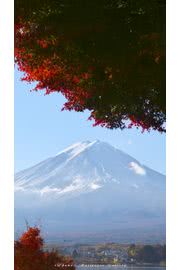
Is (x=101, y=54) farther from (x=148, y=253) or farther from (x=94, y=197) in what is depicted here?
(x=148, y=253)

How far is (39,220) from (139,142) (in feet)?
2.00

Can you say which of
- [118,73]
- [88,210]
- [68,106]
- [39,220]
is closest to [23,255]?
[39,220]

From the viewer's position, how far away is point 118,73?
3041 millimetres

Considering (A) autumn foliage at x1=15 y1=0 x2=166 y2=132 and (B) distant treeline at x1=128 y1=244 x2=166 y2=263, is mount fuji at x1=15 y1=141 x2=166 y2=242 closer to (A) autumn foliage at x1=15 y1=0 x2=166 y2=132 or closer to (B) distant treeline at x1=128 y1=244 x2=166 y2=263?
(B) distant treeline at x1=128 y1=244 x2=166 y2=263

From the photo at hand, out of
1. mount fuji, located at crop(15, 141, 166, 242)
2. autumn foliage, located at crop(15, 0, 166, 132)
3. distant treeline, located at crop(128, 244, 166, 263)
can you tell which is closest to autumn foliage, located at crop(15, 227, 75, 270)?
mount fuji, located at crop(15, 141, 166, 242)

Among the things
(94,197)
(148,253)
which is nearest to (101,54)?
(94,197)

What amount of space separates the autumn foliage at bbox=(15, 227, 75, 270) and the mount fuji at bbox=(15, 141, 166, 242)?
0.07m

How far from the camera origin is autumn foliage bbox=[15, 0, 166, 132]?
2.99 meters

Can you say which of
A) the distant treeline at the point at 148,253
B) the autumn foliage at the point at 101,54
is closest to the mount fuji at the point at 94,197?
the distant treeline at the point at 148,253

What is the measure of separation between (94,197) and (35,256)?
40 centimetres

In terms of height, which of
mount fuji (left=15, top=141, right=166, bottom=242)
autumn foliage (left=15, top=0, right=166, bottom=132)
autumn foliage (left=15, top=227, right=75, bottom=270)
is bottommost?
autumn foliage (left=15, top=227, right=75, bottom=270)

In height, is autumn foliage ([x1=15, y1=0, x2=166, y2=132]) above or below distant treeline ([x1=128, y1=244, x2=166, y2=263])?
above

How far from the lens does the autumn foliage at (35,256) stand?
116 inches
